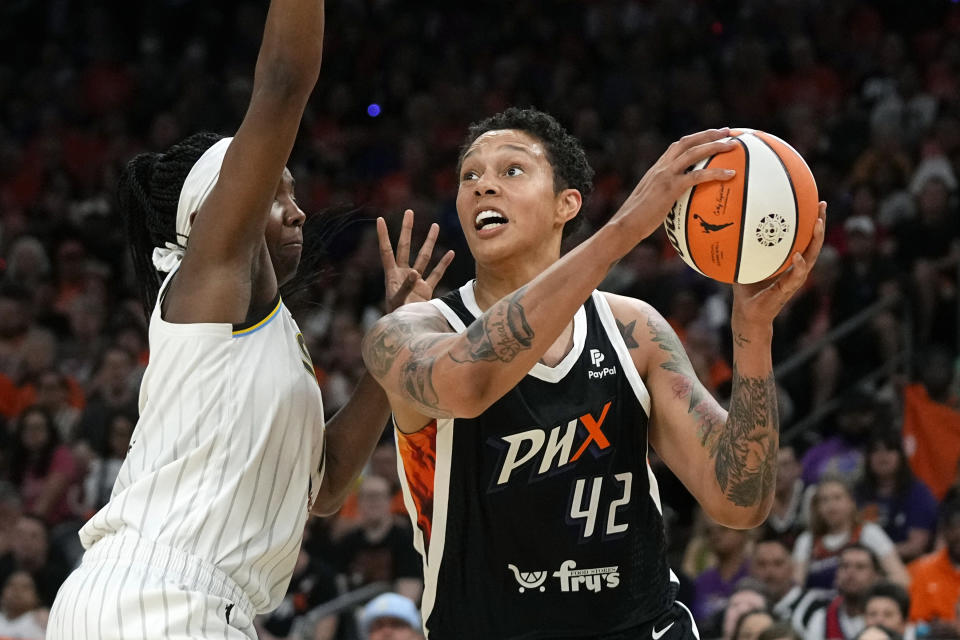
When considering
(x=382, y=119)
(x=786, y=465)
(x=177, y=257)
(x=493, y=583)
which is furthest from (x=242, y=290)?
(x=382, y=119)

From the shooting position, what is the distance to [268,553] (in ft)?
10.8

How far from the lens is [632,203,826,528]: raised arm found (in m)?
3.41

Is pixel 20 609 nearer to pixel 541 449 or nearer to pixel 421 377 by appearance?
pixel 541 449

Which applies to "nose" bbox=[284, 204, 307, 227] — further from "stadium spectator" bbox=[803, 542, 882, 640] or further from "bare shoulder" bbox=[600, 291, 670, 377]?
"stadium spectator" bbox=[803, 542, 882, 640]

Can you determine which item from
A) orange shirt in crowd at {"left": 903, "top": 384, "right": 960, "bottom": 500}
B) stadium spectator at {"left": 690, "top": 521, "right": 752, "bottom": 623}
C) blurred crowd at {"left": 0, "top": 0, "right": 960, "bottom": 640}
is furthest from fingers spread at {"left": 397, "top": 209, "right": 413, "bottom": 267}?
orange shirt in crowd at {"left": 903, "top": 384, "right": 960, "bottom": 500}

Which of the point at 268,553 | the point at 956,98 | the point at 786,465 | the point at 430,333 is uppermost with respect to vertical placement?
the point at 956,98

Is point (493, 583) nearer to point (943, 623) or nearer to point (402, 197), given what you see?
point (943, 623)

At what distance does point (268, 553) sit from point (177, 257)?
83 cm

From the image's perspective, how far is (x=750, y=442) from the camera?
347 centimetres

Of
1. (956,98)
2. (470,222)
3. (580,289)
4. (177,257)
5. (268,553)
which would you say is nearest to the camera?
(580,289)

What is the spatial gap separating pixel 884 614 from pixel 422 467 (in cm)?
365

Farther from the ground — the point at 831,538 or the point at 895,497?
the point at 895,497

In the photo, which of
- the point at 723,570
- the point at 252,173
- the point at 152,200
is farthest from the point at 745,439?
the point at 723,570

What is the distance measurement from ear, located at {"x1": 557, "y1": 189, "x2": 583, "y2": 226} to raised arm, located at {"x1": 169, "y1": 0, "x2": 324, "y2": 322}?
956mm
